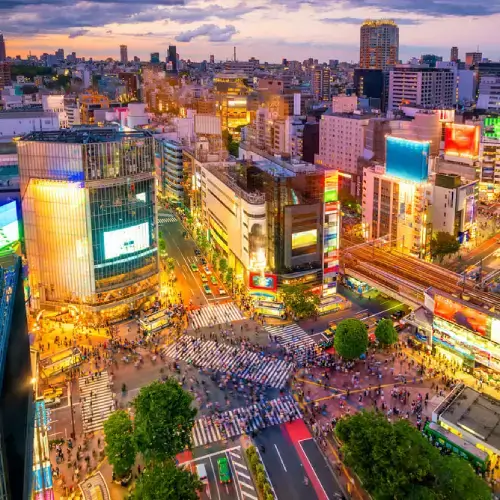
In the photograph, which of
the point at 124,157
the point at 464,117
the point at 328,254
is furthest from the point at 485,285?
the point at 464,117

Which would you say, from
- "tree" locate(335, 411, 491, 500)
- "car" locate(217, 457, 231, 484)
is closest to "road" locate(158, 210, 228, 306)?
"car" locate(217, 457, 231, 484)

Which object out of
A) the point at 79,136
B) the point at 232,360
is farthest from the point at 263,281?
the point at 79,136

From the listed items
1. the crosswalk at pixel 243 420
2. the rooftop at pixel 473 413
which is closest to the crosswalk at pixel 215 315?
the crosswalk at pixel 243 420

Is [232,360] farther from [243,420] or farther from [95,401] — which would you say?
[95,401]

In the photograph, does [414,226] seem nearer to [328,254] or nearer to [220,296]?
[328,254]

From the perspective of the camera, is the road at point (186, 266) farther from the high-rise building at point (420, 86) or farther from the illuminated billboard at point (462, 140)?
the high-rise building at point (420, 86)
